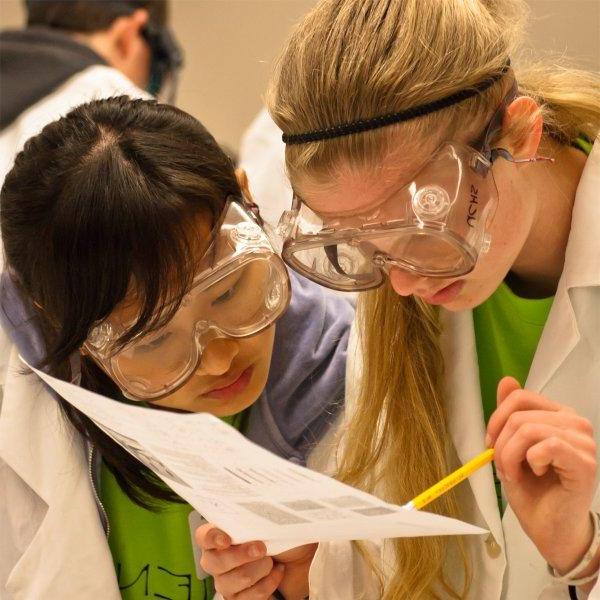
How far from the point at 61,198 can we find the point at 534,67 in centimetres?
71

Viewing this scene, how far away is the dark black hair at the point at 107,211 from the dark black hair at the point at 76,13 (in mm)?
1465

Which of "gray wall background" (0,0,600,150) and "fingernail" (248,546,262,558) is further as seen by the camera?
"gray wall background" (0,0,600,150)

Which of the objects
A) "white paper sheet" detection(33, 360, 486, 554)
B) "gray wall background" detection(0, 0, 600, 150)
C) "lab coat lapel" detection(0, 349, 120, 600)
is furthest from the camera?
"gray wall background" detection(0, 0, 600, 150)

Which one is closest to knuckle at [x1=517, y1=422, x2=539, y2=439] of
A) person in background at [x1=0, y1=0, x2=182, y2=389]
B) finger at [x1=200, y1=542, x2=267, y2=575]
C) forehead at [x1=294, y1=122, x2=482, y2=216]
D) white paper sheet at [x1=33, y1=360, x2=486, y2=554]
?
white paper sheet at [x1=33, y1=360, x2=486, y2=554]

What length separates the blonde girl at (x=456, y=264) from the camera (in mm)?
1280

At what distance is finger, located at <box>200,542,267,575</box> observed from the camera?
1.47m

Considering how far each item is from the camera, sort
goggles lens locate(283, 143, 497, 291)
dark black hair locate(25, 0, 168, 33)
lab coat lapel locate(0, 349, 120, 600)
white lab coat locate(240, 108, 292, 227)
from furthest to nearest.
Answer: dark black hair locate(25, 0, 168, 33), white lab coat locate(240, 108, 292, 227), lab coat lapel locate(0, 349, 120, 600), goggles lens locate(283, 143, 497, 291)

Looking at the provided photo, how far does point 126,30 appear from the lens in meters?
2.94

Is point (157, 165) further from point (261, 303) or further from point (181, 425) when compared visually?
point (181, 425)

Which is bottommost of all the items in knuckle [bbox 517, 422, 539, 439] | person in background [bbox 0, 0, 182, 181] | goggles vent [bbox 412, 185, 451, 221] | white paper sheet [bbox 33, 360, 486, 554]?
white paper sheet [bbox 33, 360, 486, 554]

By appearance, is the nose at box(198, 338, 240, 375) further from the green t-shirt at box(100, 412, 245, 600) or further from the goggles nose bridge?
the green t-shirt at box(100, 412, 245, 600)

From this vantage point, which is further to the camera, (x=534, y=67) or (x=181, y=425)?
(x=534, y=67)

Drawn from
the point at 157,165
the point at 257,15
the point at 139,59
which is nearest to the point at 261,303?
the point at 157,165

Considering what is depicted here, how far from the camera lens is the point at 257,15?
11.2 ft
